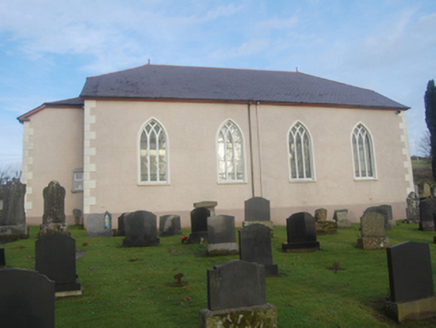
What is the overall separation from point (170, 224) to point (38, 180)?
8413 millimetres

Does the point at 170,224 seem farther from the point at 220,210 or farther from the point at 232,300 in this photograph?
the point at 232,300

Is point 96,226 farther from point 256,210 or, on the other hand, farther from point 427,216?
point 427,216

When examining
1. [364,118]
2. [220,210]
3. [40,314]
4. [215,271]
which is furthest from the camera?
[364,118]

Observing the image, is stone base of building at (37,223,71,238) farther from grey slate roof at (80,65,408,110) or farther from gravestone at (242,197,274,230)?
grey slate roof at (80,65,408,110)

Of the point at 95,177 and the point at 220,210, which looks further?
the point at 220,210

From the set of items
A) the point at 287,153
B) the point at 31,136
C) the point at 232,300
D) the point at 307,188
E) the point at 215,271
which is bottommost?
the point at 232,300

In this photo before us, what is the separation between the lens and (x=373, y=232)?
9.59 meters

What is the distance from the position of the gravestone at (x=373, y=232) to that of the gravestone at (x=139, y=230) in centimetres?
607

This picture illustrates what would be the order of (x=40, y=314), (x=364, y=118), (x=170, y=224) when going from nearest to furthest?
1. (x=40, y=314)
2. (x=170, y=224)
3. (x=364, y=118)

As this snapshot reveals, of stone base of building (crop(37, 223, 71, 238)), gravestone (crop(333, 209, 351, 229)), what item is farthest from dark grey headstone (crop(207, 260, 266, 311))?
gravestone (crop(333, 209, 351, 229))

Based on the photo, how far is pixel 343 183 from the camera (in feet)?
58.5

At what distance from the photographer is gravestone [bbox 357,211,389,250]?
31.1 feet

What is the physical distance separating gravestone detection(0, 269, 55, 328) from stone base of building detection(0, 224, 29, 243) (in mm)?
9172

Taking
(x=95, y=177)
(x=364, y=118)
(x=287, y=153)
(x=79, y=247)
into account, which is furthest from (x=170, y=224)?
(x=364, y=118)
